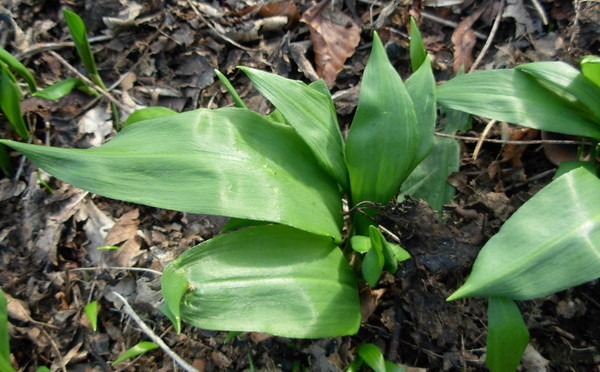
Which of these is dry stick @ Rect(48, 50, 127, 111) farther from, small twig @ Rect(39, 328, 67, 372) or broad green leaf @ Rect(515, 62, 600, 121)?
broad green leaf @ Rect(515, 62, 600, 121)

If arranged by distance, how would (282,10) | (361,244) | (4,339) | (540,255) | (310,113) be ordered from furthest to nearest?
1. (282,10)
2. (4,339)
3. (310,113)
4. (361,244)
5. (540,255)

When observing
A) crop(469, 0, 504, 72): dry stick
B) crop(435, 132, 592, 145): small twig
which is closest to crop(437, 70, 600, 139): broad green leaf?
crop(435, 132, 592, 145): small twig

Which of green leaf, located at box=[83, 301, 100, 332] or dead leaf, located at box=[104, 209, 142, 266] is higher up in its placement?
dead leaf, located at box=[104, 209, 142, 266]

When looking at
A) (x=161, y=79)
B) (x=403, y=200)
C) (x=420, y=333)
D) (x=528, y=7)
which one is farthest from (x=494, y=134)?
(x=161, y=79)

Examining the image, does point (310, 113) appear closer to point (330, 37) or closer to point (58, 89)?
point (330, 37)

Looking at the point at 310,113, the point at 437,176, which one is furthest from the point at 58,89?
the point at 437,176

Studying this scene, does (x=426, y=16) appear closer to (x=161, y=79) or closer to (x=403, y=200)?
(x=403, y=200)
